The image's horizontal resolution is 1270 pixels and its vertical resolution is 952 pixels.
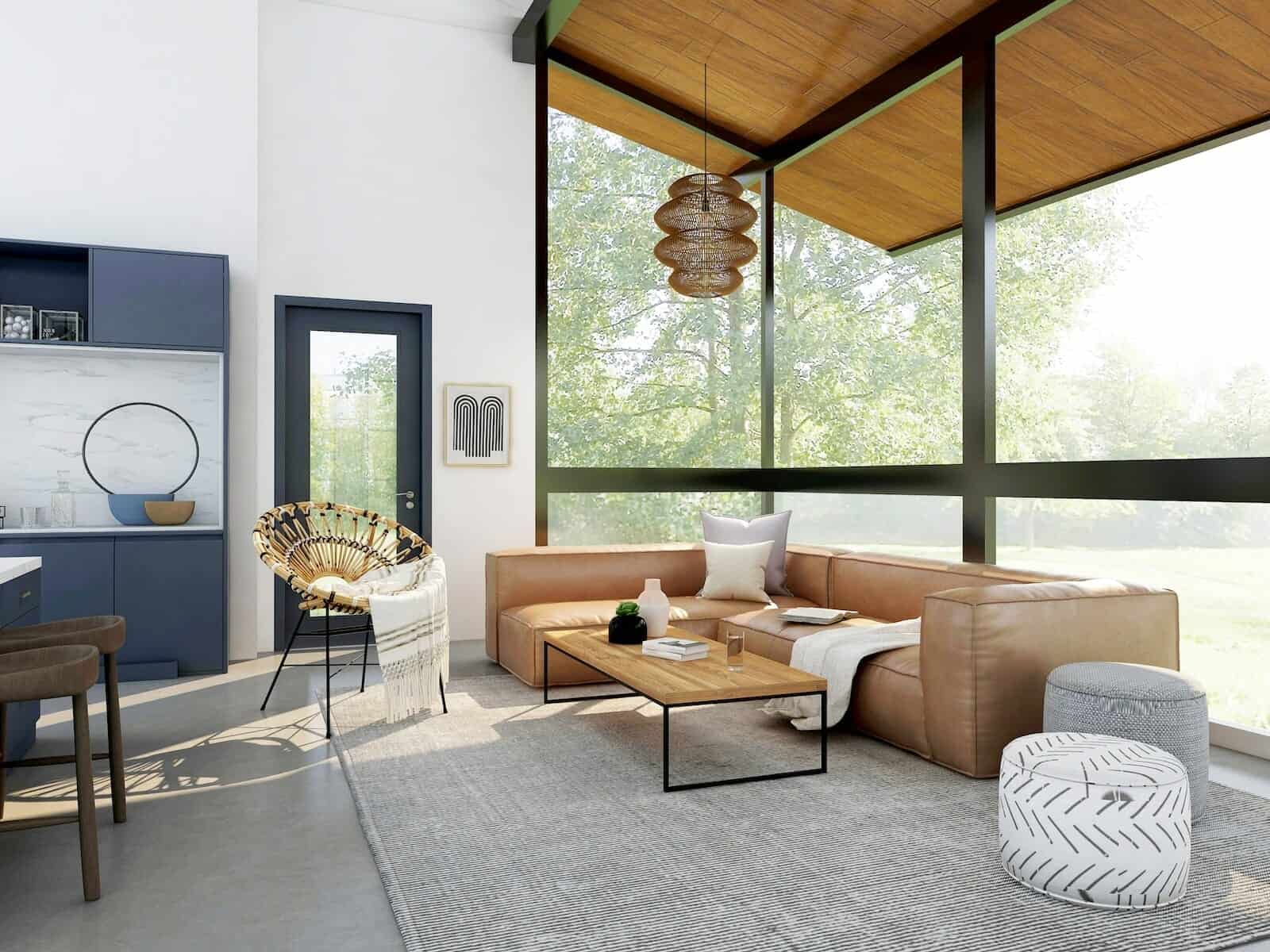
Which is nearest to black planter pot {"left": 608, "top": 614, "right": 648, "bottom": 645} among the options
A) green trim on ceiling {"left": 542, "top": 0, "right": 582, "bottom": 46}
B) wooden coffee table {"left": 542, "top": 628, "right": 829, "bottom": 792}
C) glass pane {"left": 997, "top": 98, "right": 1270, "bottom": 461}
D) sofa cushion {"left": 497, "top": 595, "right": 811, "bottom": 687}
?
wooden coffee table {"left": 542, "top": 628, "right": 829, "bottom": 792}

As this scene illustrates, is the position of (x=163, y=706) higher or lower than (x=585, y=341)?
lower

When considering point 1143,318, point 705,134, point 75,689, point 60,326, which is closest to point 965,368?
point 705,134

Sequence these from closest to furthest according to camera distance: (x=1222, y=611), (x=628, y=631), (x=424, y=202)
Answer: (x=628, y=631) < (x=424, y=202) < (x=1222, y=611)

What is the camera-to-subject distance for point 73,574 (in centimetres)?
488

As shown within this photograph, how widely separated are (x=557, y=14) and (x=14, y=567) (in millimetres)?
4388

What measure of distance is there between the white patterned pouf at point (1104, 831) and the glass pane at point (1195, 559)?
14.7ft

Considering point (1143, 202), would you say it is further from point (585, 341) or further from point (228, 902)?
point (228, 902)

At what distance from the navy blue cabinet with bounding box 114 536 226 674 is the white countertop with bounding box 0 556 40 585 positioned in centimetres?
156

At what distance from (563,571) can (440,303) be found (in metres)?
2.03

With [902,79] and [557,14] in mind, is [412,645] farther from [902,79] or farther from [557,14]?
[902,79]

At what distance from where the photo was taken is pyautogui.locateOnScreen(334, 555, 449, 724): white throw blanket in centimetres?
411

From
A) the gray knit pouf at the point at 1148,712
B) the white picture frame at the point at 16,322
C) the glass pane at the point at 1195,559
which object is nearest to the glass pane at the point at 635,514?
the glass pane at the point at 1195,559

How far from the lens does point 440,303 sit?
6.18 meters

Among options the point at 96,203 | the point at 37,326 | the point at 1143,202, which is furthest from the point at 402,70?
the point at 1143,202
